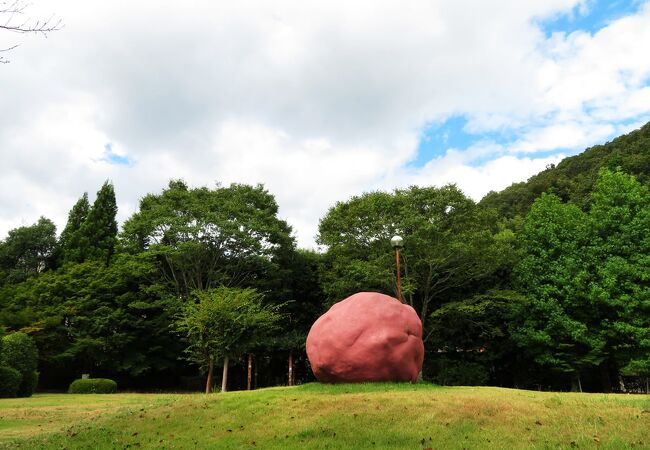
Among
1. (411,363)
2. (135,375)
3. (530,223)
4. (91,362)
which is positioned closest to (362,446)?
(411,363)

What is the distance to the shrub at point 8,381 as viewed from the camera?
71.1ft

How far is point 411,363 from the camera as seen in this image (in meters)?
14.5

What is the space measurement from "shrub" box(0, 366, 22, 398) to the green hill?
3404 cm

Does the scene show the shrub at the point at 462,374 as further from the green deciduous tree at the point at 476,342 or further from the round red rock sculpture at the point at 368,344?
the round red rock sculpture at the point at 368,344

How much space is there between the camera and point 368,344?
547 inches

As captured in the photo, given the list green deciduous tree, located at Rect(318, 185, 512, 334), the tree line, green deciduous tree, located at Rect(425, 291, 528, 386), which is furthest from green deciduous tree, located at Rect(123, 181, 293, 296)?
green deciduous tree, located at Rect(425, 291, 528, 386)

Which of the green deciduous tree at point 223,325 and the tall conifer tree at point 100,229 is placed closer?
the green deciduous tree at point 223,325

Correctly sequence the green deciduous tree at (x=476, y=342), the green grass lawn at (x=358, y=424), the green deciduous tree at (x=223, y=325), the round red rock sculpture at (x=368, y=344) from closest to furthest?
the green grass lawn at (x=358, y=424) < the round red rock sculpture at (x=368, y=344) < the green deciduous tree at (x=223, y=325) < the green deciduous tree at (x=476, y=342)

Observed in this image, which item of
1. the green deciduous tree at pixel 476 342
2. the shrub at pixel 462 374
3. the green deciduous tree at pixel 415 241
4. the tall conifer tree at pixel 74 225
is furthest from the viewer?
the tall conifer tree at pixel 74 225

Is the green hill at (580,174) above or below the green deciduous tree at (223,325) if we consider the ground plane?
above

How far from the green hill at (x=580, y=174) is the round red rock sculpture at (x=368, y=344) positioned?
27.6 m

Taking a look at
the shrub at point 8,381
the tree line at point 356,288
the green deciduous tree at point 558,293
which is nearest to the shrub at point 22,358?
the shrub at point 8,381

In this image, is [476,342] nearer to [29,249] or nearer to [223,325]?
[223,325]

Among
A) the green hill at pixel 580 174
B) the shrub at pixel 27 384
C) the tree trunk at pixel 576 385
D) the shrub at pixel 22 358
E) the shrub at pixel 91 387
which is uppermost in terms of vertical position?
the green hill at pixel 580 174
